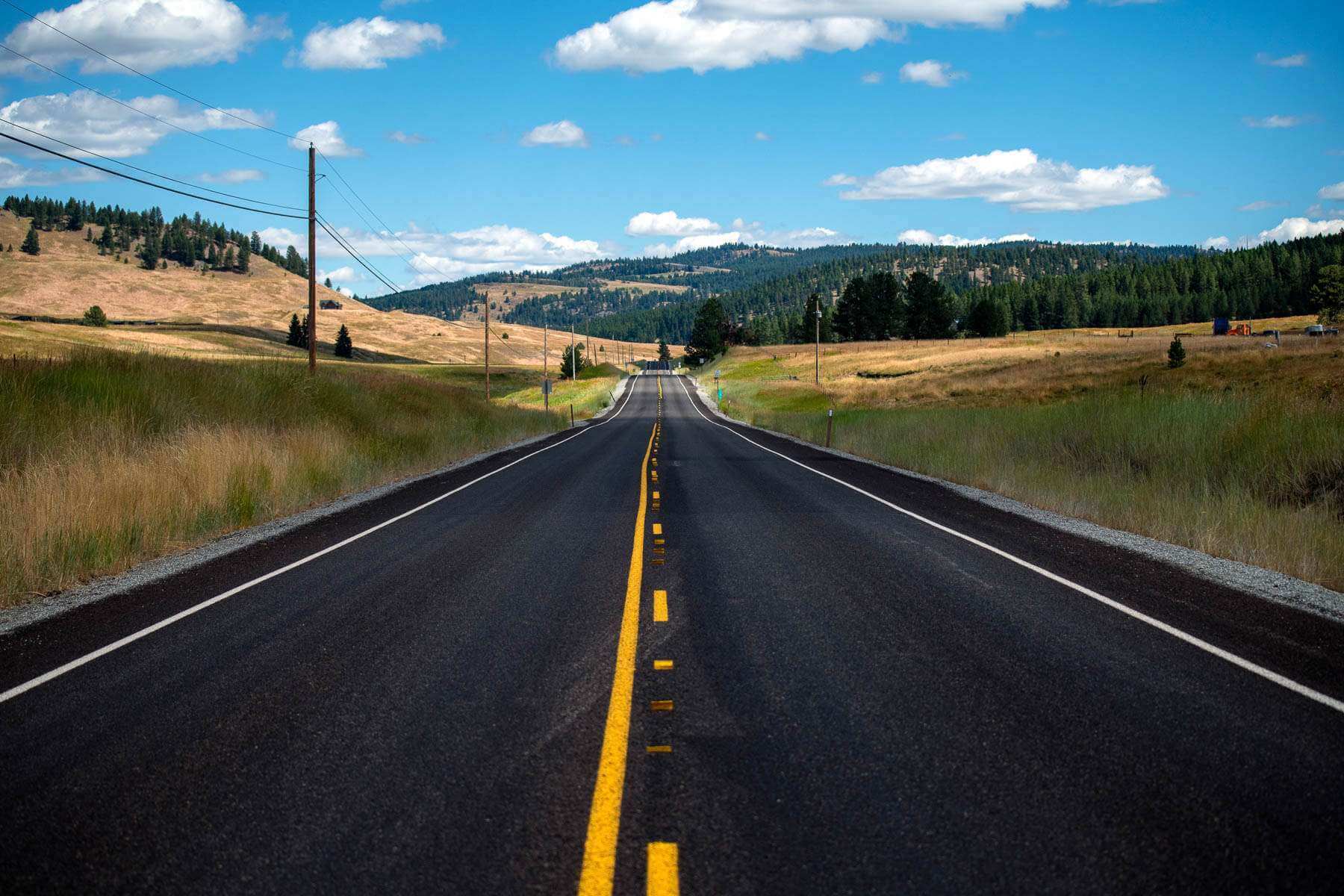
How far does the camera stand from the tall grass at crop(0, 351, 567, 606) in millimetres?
9945

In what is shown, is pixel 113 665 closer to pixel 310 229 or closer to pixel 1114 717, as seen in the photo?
pixel 1114 717

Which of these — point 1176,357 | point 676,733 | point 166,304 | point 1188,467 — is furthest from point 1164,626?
point 166,304

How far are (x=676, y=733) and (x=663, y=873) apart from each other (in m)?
1.40

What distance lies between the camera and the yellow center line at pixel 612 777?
3410 mm

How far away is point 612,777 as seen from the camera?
4.25 m

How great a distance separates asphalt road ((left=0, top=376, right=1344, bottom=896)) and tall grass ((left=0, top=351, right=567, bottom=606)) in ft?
6.37

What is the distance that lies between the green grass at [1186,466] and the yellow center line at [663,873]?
28.1 ft

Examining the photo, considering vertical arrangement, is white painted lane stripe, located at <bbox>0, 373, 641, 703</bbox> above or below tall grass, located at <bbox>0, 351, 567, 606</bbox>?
below

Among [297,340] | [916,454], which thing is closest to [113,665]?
[916,454]

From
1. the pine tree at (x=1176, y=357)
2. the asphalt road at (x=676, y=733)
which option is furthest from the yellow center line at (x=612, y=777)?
the pine tree at (x=1176, y=357)

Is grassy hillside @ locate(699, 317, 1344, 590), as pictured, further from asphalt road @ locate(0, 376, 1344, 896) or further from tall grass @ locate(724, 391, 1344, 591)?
asphalt road @ locate(0, 376, 1344, 896)

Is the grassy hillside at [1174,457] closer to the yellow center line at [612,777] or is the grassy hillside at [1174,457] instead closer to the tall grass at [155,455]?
the yellow center line at [612,777]

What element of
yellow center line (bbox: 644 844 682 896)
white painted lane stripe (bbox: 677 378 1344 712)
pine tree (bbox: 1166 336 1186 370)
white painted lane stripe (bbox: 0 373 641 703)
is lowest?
white painted lane stripe (bbox: 0 373 641 703)

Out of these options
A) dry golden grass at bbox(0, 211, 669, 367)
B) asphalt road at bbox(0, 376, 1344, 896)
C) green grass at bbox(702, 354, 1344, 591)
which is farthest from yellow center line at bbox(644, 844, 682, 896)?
dry golden grass at bbox(0, 211, 669, 367)
